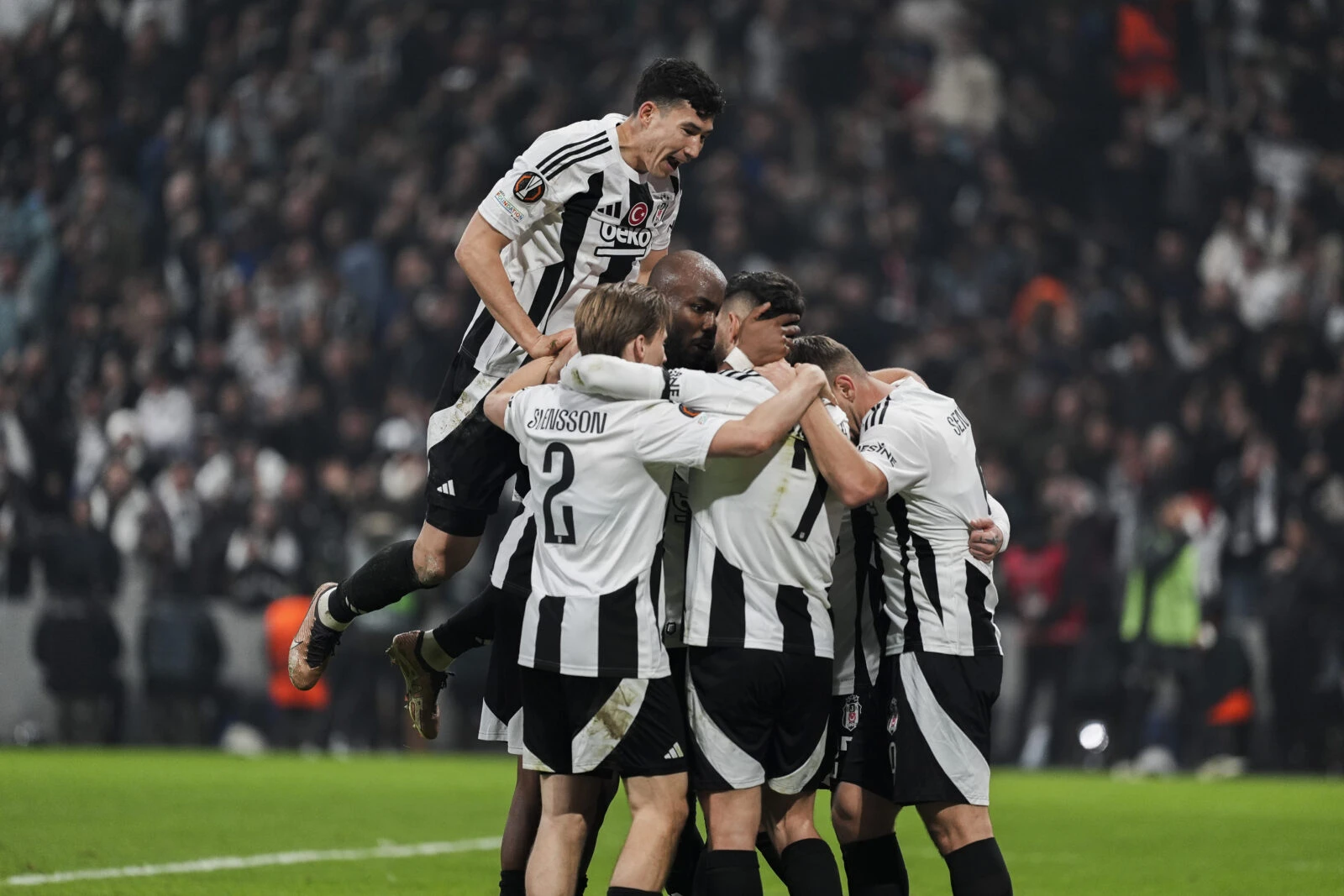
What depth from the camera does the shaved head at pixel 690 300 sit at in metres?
5.77

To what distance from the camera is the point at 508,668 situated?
575 cm

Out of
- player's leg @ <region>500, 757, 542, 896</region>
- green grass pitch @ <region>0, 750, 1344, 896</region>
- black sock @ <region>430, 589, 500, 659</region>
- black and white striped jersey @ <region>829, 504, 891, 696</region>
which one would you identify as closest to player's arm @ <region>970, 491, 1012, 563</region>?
black and white striped jersey @ <region>829, 504, 891, 696</region>

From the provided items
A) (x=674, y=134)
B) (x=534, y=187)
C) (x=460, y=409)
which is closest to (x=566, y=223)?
(x=534, y=187)

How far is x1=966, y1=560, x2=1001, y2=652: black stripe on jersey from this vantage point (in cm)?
554

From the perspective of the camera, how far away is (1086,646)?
14078 mm

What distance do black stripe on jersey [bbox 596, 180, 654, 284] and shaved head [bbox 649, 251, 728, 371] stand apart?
1.22 ft

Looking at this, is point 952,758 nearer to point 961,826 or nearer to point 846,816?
point 961,826

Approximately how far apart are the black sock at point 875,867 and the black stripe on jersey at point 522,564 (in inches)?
53.1

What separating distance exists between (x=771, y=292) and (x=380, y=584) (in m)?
1.89

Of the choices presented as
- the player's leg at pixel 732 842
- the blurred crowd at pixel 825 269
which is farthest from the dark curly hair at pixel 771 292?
the blurred crowd at pixel 825 269

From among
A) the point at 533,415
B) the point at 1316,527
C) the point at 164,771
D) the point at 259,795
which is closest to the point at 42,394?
the point at 164,771

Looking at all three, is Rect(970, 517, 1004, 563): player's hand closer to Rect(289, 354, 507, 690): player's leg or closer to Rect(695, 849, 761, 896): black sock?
Rect(695, 849, 761, 896): black sock

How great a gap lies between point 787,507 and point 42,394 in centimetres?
1324

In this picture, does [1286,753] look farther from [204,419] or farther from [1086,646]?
[204,419]
